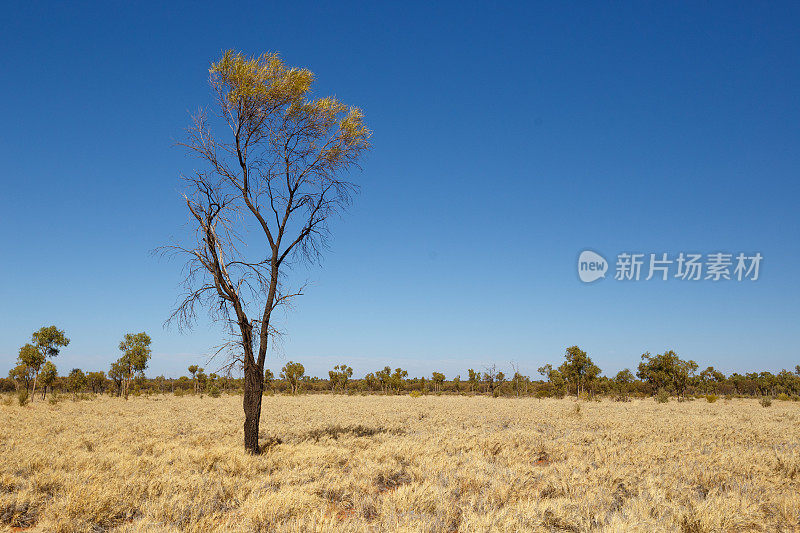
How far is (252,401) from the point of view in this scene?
1139 cm

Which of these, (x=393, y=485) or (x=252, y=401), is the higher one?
(x=252, y=401)

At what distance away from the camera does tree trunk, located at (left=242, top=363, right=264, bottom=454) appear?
11.3 meters

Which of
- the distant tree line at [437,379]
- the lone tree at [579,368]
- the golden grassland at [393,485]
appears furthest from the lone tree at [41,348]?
the lone tree at [579,368]

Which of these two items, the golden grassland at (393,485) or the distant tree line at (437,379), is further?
the distant tree line at (437,379)

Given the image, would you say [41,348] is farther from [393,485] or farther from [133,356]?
[393,485]

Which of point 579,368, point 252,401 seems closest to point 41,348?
point 252,401

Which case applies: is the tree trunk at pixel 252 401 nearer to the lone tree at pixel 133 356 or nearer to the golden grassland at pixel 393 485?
the golden grassland at pixel 393 485

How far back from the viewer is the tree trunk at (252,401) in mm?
11305

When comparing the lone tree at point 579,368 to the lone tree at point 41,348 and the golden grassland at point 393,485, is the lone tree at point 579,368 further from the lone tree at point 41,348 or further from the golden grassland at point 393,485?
the lone tree at point 41,348

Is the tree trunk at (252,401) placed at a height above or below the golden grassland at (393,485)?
above

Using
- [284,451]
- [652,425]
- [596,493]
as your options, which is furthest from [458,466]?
[652,425]

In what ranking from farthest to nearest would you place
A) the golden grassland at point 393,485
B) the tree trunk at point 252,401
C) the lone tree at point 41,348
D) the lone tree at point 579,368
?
the lone tree at point 579,368 → the lone tree at point 41,348 → the tree trunk at point 252,401 → the golden grassland at point 393,485

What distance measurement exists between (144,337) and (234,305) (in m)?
45.4

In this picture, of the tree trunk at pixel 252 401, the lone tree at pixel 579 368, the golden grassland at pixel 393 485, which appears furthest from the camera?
the lone tree at pixel 579 368
